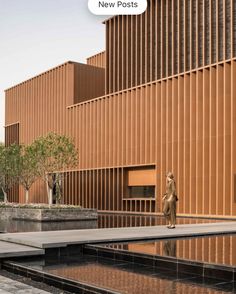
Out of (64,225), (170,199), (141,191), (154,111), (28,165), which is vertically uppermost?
(154,111)

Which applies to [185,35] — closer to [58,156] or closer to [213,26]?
[213,26]

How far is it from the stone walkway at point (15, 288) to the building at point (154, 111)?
1823 centimetres

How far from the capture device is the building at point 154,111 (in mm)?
26562

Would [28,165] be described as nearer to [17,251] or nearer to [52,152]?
[52,152]

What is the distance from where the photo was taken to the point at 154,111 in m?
31.3

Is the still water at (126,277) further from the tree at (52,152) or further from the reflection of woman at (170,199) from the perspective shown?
the tree at (52,152)

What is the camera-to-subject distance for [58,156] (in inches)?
1126

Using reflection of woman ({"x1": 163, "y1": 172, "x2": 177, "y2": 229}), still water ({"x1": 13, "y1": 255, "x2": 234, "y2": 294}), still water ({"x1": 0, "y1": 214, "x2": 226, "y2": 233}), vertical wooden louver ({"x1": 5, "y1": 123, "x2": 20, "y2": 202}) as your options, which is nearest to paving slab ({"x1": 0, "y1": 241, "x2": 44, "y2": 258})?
still water ({"x1": 13, "y1": 255, "x2": 234, "y2": 294})

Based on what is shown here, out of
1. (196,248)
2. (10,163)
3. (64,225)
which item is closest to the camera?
(196,248)

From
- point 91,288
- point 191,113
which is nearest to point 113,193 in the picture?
point 191,113

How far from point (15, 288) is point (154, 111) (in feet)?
78.9

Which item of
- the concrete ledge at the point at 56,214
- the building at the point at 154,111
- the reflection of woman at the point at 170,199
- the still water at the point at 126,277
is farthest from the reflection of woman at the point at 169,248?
the building at the point at 154,111

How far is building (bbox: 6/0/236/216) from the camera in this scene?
87.1 feet

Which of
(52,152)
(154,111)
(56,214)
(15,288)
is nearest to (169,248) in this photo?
(15,288)
